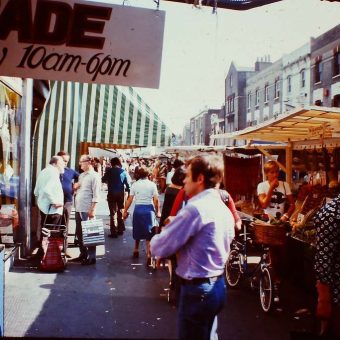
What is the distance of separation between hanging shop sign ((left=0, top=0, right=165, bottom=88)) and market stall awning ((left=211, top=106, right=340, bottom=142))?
3195 millimetres

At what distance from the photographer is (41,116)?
10.2 meters

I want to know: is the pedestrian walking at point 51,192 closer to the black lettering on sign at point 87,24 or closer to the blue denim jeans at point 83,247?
the blue denim jeans at point 83,247

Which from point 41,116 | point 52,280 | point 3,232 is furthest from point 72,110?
point 52,280

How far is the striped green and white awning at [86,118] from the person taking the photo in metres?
9.98

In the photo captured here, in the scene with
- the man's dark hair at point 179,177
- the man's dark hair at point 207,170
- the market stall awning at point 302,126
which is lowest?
the man's dark hair at point 179,177

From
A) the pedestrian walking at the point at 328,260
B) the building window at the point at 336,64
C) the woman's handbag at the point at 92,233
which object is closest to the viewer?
the pedestrian walking at the point at 328,260

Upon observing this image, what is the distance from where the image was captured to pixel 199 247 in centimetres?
289

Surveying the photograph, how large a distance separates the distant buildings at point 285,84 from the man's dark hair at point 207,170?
20.2 metres

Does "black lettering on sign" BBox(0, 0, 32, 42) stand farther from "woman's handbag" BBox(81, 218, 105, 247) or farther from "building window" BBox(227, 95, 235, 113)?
"building window" BBox(227, 95, 235, 113)

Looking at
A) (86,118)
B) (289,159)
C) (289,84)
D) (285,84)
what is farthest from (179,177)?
(285,84)

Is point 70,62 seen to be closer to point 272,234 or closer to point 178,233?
point 178,233

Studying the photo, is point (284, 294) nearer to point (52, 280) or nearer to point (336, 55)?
point (52, 280)

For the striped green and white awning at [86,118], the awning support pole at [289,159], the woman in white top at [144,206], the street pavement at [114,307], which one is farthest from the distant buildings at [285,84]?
the street pavement at [114,307]

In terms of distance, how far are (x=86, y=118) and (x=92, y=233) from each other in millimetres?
3553
